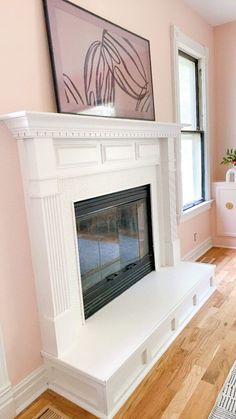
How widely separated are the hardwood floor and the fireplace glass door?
1.87 ft

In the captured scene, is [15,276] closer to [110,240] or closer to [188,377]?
[110,240]

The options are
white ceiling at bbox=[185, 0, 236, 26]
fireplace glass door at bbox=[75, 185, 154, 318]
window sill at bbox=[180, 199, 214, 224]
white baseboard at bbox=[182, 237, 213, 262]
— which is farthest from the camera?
white baseboard at bbox=[182, 237, 213, 262]

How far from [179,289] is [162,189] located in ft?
2.98

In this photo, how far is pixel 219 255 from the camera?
3801 mm

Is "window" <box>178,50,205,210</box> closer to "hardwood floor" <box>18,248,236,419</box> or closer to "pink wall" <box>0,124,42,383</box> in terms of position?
"hardwood floor" <box>18,248,236,419</box>

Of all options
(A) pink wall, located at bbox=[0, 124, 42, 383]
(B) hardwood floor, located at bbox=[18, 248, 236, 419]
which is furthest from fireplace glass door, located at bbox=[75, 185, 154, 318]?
(B) hardwood floor, located at bbox=[18, 248, 236, 419]

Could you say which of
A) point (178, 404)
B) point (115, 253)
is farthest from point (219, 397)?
point (115, 253)

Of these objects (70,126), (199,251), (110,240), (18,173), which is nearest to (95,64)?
(70,126)

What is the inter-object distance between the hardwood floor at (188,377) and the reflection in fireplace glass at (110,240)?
689 millimetres

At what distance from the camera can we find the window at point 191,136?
347 cm

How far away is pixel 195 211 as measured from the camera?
3.57m

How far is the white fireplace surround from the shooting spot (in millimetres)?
1599

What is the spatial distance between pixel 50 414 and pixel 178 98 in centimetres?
278

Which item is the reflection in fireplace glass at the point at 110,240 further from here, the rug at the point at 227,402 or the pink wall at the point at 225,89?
the pink wall at the point at 225,89
